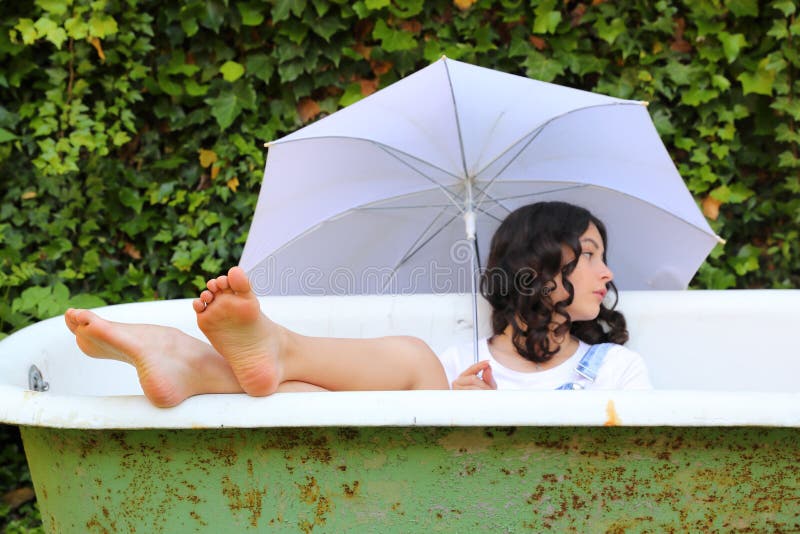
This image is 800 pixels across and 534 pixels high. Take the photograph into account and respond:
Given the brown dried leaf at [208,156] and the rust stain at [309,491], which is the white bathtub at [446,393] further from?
the brown dried leaf at [208,156]

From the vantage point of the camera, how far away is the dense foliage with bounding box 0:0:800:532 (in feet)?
9.27

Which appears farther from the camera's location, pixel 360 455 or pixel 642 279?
pixel 642 279

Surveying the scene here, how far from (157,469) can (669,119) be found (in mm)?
2143

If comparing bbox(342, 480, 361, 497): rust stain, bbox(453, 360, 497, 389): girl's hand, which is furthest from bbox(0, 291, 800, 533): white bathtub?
bbox(453, 360, 497, 389): girl's hand

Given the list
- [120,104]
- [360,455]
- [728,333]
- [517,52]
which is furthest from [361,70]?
[360,455]

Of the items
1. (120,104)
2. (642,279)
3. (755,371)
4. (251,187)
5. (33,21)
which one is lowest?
(755,371)

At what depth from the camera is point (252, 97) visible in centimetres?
289

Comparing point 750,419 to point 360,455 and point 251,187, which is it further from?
point 251,187

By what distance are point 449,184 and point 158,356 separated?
0.97m

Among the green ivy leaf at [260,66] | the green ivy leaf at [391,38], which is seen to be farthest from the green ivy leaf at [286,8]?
the green ivy leaf at [391,38]

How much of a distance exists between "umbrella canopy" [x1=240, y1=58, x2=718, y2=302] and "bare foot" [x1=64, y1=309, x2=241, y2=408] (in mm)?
608

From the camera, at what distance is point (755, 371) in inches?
84.0

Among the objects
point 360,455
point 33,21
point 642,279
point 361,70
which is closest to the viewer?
point 360,455

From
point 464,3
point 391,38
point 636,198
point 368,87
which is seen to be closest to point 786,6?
point 464,3
